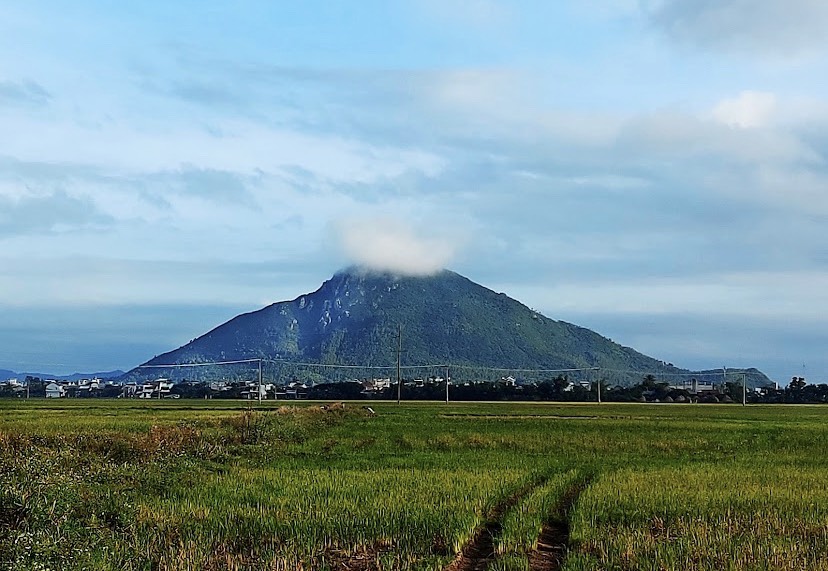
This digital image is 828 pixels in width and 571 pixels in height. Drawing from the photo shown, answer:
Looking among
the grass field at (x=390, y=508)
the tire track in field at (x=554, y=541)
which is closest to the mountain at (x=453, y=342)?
the grass field at (x=390, y=508)

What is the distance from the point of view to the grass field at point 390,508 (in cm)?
938

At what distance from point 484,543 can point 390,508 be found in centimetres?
203

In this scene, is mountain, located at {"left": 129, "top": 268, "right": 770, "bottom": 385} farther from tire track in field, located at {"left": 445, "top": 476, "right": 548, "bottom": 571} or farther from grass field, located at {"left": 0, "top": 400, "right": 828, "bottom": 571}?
tire track in field, located at {"left": 445, "top": 476, "right": 548, "bottom": 571}

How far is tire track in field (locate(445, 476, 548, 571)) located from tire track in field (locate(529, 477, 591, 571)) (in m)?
0.51

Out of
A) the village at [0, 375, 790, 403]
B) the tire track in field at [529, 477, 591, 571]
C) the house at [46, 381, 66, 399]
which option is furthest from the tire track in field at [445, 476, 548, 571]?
the house at [46, 381, 66, 399]

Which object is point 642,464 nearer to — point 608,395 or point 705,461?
point 705,461

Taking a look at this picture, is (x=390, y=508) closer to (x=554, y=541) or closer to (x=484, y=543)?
(x=484, y=543)

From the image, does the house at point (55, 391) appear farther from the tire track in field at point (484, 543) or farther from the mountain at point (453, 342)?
the tire track in field at point (484, 543)

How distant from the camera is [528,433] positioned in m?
31.2

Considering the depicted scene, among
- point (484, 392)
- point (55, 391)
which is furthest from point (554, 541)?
point (55, 391)

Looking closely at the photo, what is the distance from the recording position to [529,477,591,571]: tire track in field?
31.5ft

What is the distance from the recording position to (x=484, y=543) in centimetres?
1067

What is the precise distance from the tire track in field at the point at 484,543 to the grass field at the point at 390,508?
0.13 ft

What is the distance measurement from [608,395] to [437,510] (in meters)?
98.7
